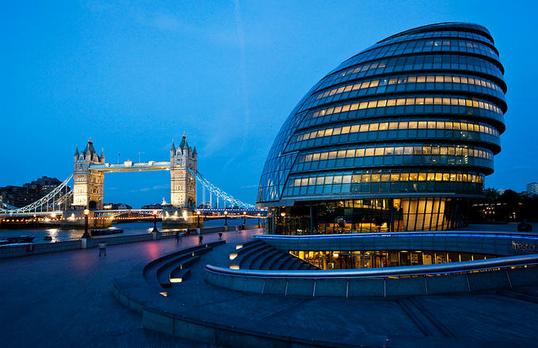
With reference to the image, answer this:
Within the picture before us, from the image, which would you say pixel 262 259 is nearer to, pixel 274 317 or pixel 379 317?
pixel 274 317

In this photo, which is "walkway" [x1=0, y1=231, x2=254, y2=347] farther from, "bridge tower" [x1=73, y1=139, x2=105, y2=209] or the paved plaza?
"bridge tower" [x1=73, y1=139, x2=105, y2=209]

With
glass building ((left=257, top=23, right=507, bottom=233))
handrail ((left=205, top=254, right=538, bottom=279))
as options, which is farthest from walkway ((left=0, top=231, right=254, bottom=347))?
glass building ((left=257, top=23, right=507, bottom=233))

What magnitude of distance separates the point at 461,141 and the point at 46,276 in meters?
47.1

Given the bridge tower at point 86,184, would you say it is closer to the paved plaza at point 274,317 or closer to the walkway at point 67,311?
the walkway at point 67,311

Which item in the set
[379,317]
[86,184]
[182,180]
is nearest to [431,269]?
[379,317]

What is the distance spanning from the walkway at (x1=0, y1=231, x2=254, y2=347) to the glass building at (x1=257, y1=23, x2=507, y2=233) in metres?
31.3

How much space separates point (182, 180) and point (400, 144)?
134 meters

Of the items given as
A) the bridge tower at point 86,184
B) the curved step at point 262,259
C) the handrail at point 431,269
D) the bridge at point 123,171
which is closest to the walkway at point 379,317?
the handrail at point 431,269

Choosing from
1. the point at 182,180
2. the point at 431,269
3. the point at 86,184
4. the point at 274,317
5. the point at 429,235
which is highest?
the point at 182,180

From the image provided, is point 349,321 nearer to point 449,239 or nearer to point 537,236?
point 537,236

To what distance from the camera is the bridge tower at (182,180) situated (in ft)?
542

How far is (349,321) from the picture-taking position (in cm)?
1151

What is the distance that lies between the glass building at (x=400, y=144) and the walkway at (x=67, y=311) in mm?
31251

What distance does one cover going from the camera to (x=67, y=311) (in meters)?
12.9
